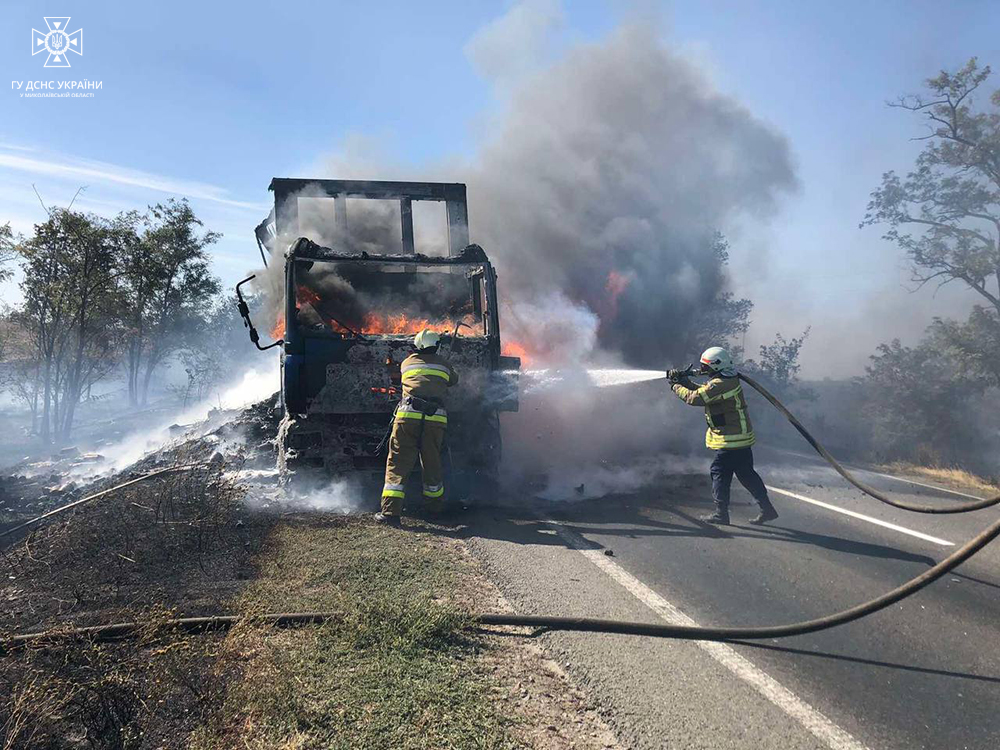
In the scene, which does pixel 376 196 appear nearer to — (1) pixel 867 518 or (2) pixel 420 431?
(2) pixel 420 431

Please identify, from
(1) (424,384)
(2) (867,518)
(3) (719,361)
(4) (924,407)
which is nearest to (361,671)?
(1) (424,384)

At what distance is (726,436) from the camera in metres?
6.14

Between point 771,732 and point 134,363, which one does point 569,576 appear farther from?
point 134,363

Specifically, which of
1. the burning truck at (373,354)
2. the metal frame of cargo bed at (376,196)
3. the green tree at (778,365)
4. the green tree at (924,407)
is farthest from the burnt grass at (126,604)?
the green tree at (924,407)

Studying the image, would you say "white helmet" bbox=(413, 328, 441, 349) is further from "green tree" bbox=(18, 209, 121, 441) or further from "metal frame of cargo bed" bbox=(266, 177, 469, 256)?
"green tree" bbox=(18, 209, 121, 441)

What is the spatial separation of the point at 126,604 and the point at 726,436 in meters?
5.19

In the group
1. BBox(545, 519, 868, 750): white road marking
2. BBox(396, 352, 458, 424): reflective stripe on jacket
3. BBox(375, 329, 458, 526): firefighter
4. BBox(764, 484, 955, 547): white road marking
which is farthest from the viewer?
BBox(396, 352, 458, 424): reflective stripe on jacket

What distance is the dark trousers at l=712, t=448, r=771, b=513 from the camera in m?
6.00

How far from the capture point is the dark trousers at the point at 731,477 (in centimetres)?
600

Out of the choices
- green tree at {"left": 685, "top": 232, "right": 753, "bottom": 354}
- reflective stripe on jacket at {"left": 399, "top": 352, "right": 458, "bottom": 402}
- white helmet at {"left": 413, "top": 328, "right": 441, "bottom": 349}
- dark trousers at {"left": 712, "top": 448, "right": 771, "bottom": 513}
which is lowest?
dark trousers at {"left": 712, "top": 448, "right": 771, "bottom": 513}

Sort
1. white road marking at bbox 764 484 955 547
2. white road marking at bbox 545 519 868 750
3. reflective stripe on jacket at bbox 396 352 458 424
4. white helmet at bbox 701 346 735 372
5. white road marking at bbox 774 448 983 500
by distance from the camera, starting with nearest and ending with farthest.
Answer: white road marking at bbox 545 519 868 750
white road marking at bbox 764 484 955 547
reflective stripe on jacket at bbox 396 352 458 424
white helmet at bbox 701 346 735 372
white road marking at bbox 774 448 983 500

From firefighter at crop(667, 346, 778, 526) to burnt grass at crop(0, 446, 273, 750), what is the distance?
4.27 metres

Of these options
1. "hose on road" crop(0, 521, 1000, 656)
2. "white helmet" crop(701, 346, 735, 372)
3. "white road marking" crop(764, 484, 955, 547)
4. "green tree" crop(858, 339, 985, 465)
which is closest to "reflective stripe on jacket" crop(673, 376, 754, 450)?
"white helmet" crop(701, 346, 735, 372)

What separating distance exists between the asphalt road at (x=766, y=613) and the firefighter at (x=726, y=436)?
29cm
